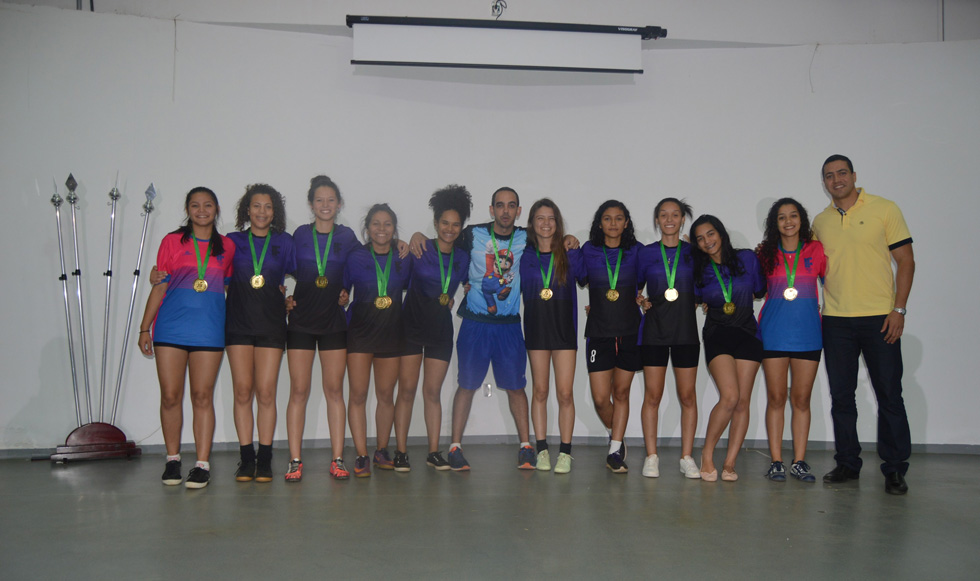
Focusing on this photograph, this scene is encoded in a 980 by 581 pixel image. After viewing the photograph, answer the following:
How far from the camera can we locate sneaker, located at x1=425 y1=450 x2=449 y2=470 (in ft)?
13.2

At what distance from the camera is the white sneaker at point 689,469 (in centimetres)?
382

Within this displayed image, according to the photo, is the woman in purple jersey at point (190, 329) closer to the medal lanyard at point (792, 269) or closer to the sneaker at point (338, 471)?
the sneaker at point (338, 471)

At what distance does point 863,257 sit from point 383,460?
2.85 metres

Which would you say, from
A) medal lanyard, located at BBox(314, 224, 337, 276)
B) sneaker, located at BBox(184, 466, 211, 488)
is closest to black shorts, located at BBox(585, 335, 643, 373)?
medal lanyard, located at BBox(314, 224, 337, 276)

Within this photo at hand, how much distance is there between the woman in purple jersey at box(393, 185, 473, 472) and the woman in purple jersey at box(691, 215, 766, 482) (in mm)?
1335

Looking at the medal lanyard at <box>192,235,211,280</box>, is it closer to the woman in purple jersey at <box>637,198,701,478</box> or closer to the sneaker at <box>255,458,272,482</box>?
the sneaker at <box>255,458,272,482</box>

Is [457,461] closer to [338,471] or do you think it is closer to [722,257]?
[338,471]

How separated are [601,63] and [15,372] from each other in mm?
4349

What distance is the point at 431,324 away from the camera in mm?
3998

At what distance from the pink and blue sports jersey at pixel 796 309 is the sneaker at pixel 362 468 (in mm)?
2225

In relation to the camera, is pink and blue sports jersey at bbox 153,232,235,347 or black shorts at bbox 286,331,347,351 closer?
pink and blue sports jersey at bbox 153,232,235,347

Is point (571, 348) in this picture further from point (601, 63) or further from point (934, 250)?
point (934, 250)

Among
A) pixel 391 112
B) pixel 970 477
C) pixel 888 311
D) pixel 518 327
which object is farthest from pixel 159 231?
pixel 970 477

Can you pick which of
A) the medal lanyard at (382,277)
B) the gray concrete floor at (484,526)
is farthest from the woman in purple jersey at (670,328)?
the medal lanyard at (382,277)
